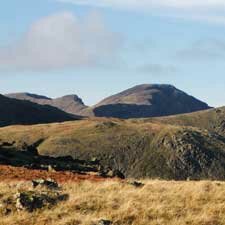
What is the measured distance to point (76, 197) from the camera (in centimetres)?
2272

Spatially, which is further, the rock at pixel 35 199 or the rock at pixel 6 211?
the rock at pixel 35 199

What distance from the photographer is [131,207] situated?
71.3 feet

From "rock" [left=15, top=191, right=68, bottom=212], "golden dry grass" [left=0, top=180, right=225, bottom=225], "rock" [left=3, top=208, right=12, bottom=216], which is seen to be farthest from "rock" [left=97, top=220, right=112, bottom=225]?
"rock" [left=3, top=208, right=12, bottom=216]

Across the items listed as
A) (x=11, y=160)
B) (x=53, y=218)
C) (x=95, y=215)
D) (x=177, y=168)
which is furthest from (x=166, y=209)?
(x=177, y=168)

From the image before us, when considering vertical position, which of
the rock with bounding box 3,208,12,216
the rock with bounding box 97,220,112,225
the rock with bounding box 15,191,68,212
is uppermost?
the rock with bounding box 15,191,68,212

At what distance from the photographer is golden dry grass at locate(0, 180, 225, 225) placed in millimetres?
20312

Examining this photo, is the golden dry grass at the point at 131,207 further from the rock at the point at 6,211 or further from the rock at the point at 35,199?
the rock at the point at 35,199

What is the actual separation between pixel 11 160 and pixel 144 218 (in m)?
28.3

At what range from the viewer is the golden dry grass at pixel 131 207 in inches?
800

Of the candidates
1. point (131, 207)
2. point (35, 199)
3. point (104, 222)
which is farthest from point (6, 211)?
point (131, 207)

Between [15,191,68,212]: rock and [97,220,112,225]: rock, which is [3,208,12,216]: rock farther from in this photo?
[97,220,112,225]: rock

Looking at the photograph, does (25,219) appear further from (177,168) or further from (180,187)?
(177,168)

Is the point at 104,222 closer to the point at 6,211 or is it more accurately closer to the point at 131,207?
the point at 131,207

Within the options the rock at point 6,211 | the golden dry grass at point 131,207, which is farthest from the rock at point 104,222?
the rock at point 6,211
